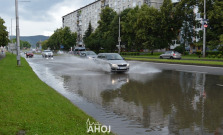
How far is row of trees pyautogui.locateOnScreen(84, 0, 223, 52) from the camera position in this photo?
4509cm

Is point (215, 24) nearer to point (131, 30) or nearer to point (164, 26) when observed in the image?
point (164, 26)

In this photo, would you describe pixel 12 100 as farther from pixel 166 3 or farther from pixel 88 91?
pixel 166 3

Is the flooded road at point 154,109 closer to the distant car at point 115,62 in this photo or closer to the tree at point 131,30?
the distant car at point 115,62

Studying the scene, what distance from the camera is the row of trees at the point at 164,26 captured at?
45.1 m

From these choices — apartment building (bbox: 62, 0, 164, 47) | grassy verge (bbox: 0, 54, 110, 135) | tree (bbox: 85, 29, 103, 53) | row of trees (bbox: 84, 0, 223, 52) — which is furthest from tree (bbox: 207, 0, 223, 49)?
apartment building (bbox: 62, 0, 164, 47)

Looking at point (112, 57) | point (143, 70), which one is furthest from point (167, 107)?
point (143, 70)

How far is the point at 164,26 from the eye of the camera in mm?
56781

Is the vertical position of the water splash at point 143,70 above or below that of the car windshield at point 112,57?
below

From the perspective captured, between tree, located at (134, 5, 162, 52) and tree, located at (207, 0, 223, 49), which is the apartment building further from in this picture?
tree, located at (207, 0, 223, 49)

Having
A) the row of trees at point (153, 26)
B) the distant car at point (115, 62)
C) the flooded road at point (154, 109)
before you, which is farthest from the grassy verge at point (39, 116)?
the row of trees at point (153, 26)

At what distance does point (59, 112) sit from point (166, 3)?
5461 cm

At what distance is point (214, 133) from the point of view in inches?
198

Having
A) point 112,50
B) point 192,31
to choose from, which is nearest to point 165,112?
point 192,31

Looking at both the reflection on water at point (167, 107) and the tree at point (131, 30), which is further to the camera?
the tree at point (131, 30)
